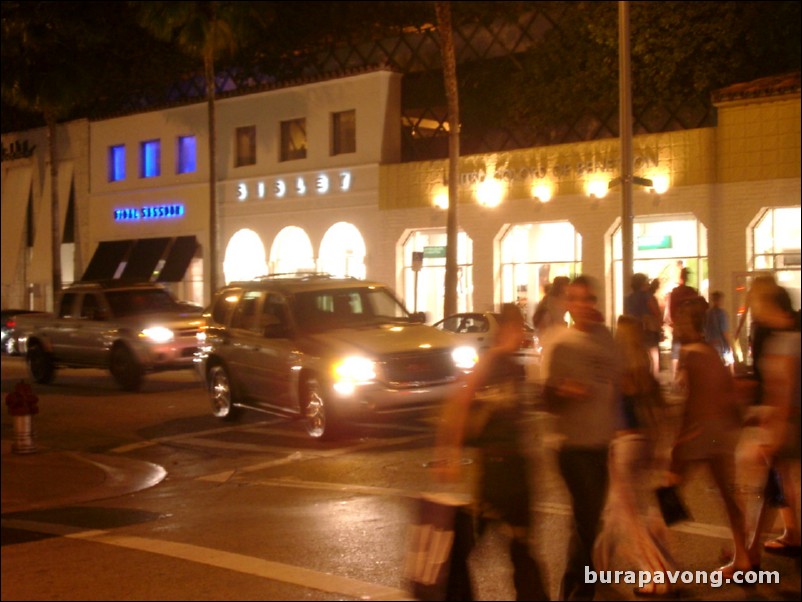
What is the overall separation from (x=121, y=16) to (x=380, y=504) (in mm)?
35469

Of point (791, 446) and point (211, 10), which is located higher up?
point (211, 10)

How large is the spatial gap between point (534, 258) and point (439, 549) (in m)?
23.8

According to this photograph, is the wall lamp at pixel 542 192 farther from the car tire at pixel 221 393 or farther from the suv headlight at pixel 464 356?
the suv headlight at pixel 464 356

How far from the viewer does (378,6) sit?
35062mm

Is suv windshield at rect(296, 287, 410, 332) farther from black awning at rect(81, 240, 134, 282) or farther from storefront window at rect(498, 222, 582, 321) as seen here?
black awning at rect(81, 240, 134, 282)

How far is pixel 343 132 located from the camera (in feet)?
111

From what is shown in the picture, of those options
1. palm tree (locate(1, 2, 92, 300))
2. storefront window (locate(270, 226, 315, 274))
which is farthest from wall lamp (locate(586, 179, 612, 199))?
palm tree (locate(1, 2, 92, 300))

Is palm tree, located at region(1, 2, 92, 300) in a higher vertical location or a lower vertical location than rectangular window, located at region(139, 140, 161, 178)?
higher

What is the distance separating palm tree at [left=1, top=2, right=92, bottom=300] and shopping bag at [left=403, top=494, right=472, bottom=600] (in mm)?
34396

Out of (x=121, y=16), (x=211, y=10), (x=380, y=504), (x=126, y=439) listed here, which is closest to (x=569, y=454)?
(x=380, y=504)

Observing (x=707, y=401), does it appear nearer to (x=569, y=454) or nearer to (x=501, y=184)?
(x=569, y=454)

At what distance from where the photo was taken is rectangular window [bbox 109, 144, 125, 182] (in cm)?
4153

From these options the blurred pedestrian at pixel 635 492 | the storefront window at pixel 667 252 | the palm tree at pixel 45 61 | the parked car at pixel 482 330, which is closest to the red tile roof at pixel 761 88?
the storefront window at pixel 667 252

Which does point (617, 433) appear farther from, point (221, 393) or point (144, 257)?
point (144, 257)
